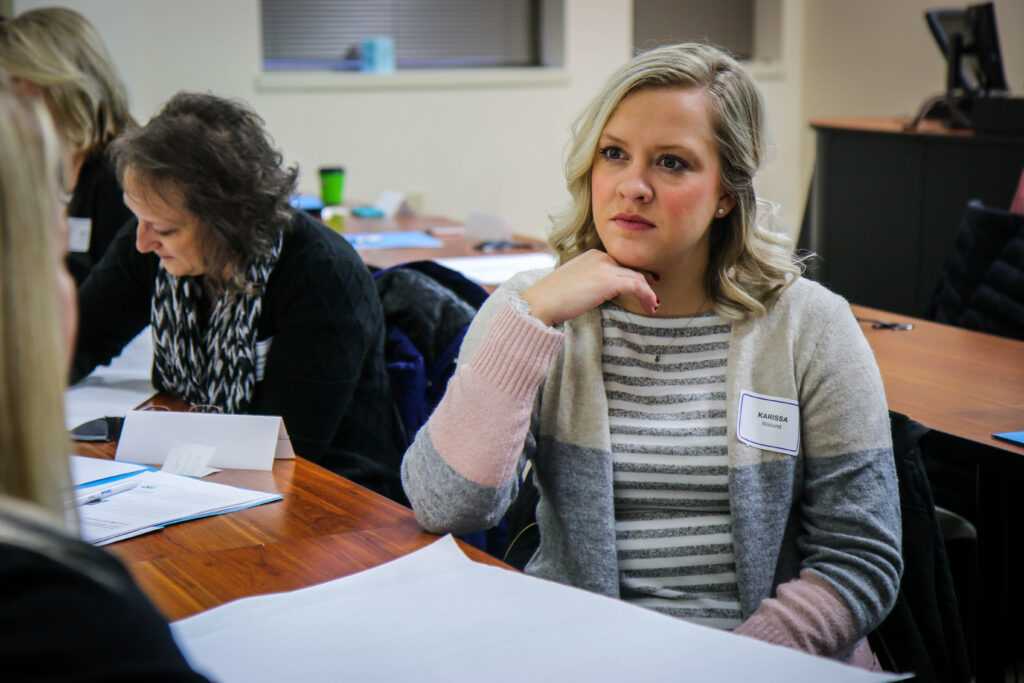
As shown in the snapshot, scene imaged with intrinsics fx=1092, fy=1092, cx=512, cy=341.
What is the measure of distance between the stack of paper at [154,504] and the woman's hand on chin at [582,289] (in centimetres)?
41

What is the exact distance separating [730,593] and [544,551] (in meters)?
0.25

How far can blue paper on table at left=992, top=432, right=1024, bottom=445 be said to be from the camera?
1.54m

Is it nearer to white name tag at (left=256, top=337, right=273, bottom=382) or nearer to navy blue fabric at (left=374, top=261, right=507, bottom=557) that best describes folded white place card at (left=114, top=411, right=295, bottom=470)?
white name tag at (left=256, top=337, right=273, bottom=382)

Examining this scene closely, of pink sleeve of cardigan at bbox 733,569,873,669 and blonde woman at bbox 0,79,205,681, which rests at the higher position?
blonde woman at bbox 0,79,205,681

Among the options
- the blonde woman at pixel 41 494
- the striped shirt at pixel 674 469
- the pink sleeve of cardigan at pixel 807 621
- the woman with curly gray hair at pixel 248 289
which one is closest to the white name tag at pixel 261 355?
the woman with curly gray hair at pixel 248 289

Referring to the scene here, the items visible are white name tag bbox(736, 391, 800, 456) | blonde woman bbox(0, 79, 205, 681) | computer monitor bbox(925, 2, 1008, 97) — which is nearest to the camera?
blonde woman bbox(0, 79, 205, 681)

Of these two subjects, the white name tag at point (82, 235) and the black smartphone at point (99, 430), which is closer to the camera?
the black smartphone at point (99, 430)

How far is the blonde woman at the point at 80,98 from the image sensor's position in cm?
253

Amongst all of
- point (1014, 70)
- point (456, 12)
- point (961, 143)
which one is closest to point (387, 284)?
point (961, 143)

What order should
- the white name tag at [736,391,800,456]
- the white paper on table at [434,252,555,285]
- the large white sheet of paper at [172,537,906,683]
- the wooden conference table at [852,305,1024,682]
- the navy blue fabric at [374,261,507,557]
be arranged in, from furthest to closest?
the white paper on table at [434,252,555,285] < the navy blue fabric at [374,261,507,557] < the wooden conference table at [852,305,1024,682] < the white name tag at [736,391,800,456] < the large white sheet of paper at [172,537,906,683]

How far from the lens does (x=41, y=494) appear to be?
1.90 ft

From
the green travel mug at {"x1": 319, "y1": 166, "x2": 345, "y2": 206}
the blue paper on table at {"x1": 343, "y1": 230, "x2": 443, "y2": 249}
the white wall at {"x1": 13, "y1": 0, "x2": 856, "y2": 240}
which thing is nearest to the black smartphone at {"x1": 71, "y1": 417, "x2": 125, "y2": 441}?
the blue paper on table at {"x1": 343, "y1": 230, "x2": 443, "y2": 249}

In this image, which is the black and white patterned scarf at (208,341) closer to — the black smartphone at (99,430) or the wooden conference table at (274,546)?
the black smartphone at (99,430)

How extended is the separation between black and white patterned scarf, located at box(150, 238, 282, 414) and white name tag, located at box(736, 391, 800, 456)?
0.96 m
